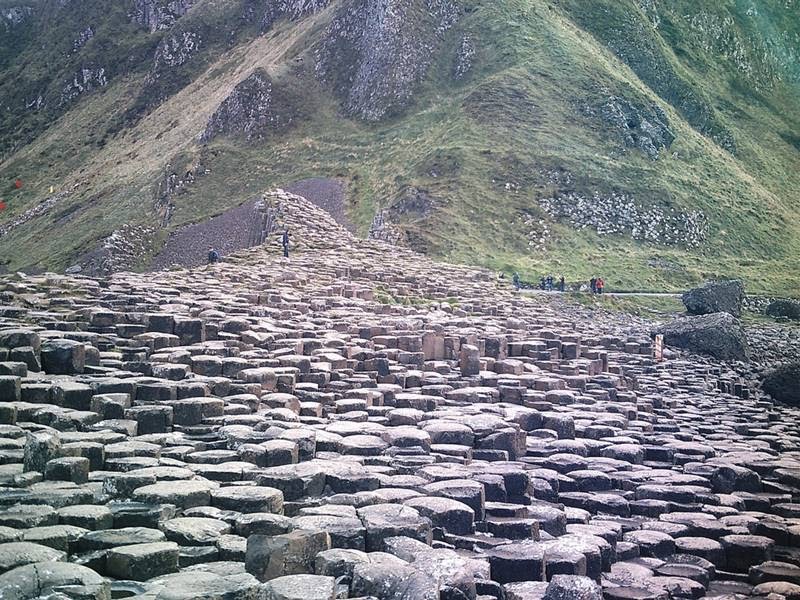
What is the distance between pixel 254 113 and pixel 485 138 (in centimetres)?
2578

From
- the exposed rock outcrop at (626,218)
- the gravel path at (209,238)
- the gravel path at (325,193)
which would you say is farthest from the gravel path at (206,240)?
the exposed rock outcrop at (626,218)

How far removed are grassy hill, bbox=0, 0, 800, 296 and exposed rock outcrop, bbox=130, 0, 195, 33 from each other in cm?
1717

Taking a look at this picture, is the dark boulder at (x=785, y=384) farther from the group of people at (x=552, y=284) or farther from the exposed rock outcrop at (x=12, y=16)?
the exposed rock outcrop at (x=12, y=16)

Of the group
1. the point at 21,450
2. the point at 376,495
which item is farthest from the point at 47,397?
the point at 376,495

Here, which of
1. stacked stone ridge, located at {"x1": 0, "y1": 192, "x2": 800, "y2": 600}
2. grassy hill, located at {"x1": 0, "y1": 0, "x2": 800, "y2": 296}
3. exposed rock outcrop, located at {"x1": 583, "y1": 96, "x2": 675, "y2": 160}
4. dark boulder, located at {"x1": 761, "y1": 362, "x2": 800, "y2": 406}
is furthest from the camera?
exposed rock outcrop, located at {"x1": 583, "y1": 96, "x2": 675, "y2": 160}

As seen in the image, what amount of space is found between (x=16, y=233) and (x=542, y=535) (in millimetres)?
89202

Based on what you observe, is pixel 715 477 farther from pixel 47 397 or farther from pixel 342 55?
pixel 342 55

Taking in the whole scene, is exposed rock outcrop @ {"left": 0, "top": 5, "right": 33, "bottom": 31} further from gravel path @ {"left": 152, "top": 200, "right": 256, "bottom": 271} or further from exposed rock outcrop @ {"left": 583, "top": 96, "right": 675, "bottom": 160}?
exposed rock outcrop @ {"left": 583, "top": 96, "right": 675, "bottom": 160}

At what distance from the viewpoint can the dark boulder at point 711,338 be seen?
34.8 m

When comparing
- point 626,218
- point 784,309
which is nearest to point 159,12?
point 626,218

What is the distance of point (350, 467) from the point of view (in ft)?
34.0

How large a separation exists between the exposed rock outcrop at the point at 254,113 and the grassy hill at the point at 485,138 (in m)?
0.44

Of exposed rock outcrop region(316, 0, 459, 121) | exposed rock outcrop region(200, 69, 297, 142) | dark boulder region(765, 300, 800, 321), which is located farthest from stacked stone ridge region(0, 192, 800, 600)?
exposed rock outcrop region(200, 69, 297, 142)

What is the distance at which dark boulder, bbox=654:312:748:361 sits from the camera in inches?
1368
